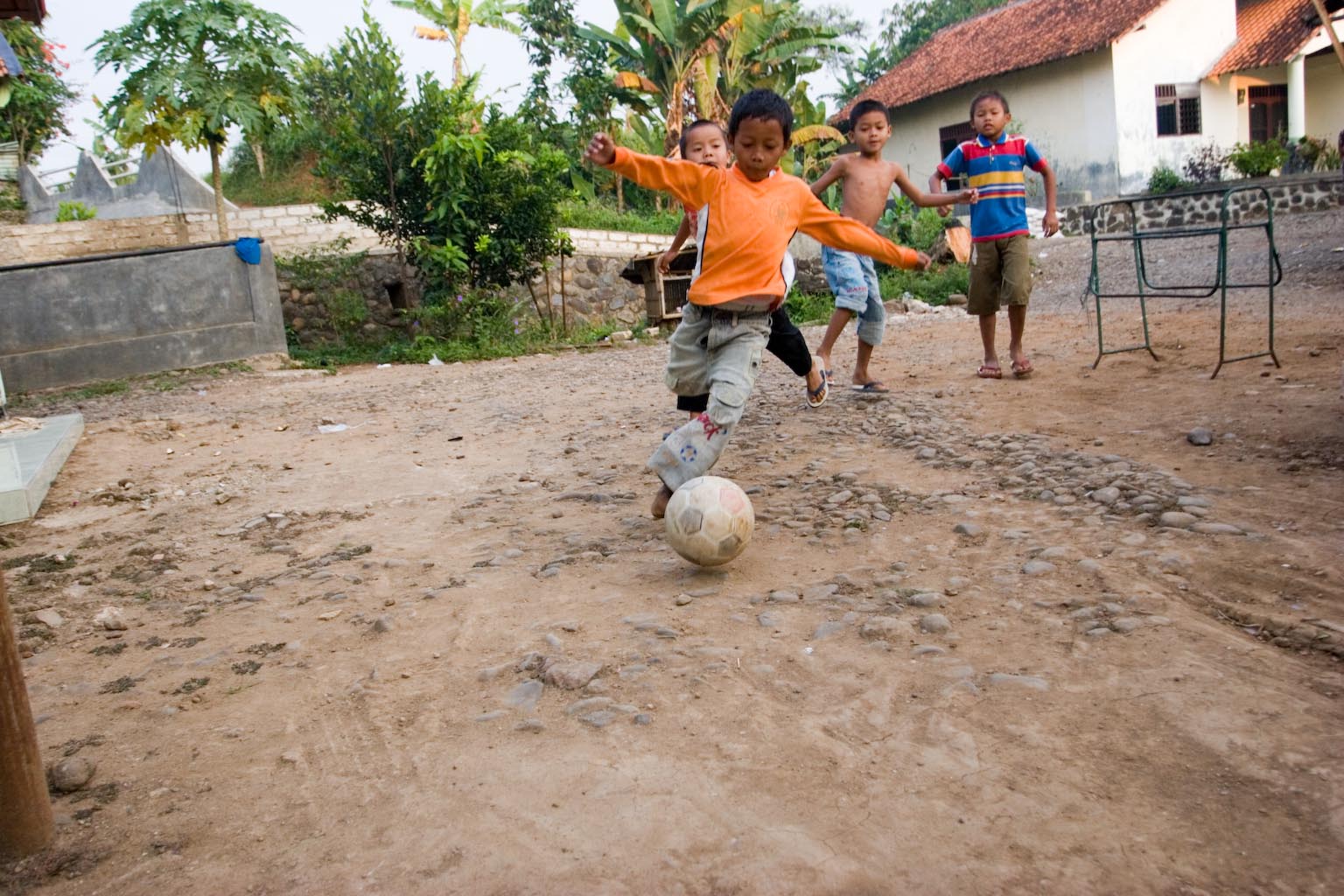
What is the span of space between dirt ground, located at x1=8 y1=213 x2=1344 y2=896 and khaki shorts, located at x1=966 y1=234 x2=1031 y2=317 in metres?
1.11

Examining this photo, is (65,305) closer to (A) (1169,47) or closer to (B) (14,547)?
(B) (14,547)

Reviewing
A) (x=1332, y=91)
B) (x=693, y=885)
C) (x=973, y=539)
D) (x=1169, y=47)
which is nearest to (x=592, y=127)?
(x=1169, y=47)

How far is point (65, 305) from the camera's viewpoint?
10.7 metres

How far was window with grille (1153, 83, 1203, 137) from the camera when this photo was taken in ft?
73.5

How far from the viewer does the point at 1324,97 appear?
2341cm

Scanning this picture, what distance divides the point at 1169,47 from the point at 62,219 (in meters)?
22.7

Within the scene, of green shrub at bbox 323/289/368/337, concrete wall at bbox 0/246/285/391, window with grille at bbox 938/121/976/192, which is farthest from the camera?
window with grille at bbox 938/121/976/192

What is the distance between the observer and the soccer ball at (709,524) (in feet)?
10.8

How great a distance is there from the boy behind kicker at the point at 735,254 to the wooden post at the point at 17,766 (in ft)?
7.51

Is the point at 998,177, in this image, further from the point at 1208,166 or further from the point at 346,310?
the point at 1208,166

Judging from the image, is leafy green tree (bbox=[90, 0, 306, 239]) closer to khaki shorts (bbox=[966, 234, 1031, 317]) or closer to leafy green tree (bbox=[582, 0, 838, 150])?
leafy green tree (bbox=[582, 0, 838, 150])

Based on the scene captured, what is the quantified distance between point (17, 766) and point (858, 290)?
5.07 m

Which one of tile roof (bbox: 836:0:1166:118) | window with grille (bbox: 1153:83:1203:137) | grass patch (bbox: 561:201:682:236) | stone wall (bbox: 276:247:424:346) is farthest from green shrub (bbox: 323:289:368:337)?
window with grille (bbox: 1153:83:1203:137)

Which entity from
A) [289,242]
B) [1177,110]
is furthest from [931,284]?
[1177,110]
